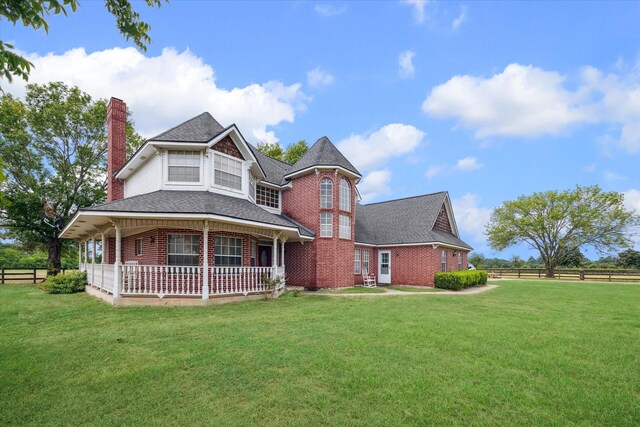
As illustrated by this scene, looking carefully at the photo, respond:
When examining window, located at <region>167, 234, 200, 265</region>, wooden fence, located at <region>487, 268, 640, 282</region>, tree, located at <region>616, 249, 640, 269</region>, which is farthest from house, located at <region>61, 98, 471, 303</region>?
tree, located at <region>616, 249, 640, 269</region>

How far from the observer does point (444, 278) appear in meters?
19.7

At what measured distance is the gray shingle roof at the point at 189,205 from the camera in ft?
36.6

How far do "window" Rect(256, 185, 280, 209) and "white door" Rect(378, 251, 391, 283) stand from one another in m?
8.38

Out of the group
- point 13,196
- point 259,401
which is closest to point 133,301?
point 259,401

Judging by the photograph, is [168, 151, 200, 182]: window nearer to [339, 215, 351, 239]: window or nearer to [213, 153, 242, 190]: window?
[213, 153, 242, 190]: window

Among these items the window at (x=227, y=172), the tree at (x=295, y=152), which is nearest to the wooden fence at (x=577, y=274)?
the tree at (x=295, y=152)

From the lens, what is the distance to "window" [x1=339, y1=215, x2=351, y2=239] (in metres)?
18.3

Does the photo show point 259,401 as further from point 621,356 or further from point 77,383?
point 621,356

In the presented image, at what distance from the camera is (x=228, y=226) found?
12.7 metres

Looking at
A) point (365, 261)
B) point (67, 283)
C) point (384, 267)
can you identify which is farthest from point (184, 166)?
point (384, 267)

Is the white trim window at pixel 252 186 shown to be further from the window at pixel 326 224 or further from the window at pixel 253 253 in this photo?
the window at pixel 326 224

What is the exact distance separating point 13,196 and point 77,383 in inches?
1020

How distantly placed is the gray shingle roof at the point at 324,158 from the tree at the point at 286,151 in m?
20.4

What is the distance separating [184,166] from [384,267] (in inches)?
581
